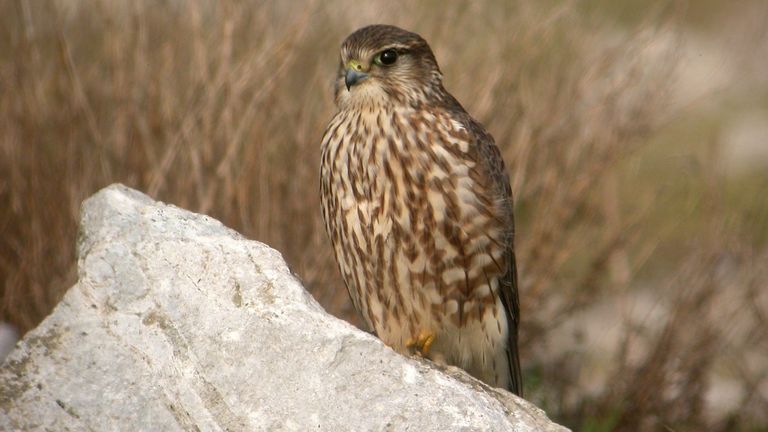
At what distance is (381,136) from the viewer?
402 cm

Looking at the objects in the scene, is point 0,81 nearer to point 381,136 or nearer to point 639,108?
point 381,136

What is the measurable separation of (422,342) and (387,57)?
1017 millimetres

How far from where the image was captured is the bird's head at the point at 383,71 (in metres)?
4.11

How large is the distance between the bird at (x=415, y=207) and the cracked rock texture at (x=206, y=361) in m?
0.89

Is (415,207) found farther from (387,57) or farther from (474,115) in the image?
(474,115)

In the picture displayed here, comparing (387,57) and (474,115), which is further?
(474,115)

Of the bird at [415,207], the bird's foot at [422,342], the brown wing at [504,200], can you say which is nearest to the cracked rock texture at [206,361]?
the bird at [415,207]

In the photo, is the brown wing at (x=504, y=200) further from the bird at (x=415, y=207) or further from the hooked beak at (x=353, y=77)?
the hooked beak at (x=353, y=77)

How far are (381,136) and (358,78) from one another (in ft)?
0.77

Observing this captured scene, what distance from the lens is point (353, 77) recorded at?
4.08 m

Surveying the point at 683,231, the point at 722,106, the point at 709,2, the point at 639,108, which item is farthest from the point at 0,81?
the point at 709,2

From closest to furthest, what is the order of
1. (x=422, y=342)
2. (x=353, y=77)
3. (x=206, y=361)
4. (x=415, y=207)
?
(x=206, y=361) < (x=415, y=207) < (x=353, y=77) < (x=422, y=342)

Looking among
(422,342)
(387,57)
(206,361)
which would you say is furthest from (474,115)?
(206,361)

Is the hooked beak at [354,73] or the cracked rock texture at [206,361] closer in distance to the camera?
the cracked rock texture at [206,361]
